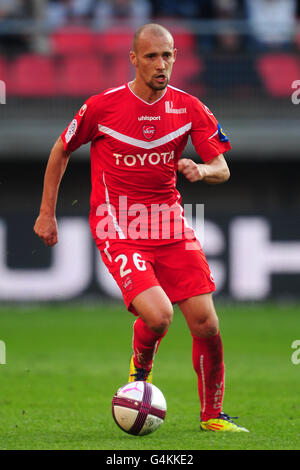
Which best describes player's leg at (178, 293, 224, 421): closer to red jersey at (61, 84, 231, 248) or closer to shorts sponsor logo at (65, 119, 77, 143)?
red jersey at (61, 84, 231, 248)

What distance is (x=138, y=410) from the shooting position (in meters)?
5.53

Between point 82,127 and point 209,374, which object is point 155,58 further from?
point 209,374

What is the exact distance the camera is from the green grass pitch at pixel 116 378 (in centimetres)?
564

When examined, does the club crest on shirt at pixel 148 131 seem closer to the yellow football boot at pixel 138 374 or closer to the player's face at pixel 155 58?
the player's face at pixel 155 58

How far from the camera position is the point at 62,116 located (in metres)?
15.3

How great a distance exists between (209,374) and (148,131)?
154cm

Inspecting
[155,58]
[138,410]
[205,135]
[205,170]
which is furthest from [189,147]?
[138,410]

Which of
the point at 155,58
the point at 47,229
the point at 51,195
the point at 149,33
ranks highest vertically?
the point at 149,33

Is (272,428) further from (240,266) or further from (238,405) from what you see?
(240,266)

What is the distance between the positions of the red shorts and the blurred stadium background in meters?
8.02

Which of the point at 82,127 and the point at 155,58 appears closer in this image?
the point at 155,58

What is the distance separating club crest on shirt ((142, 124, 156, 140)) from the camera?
5.79m
